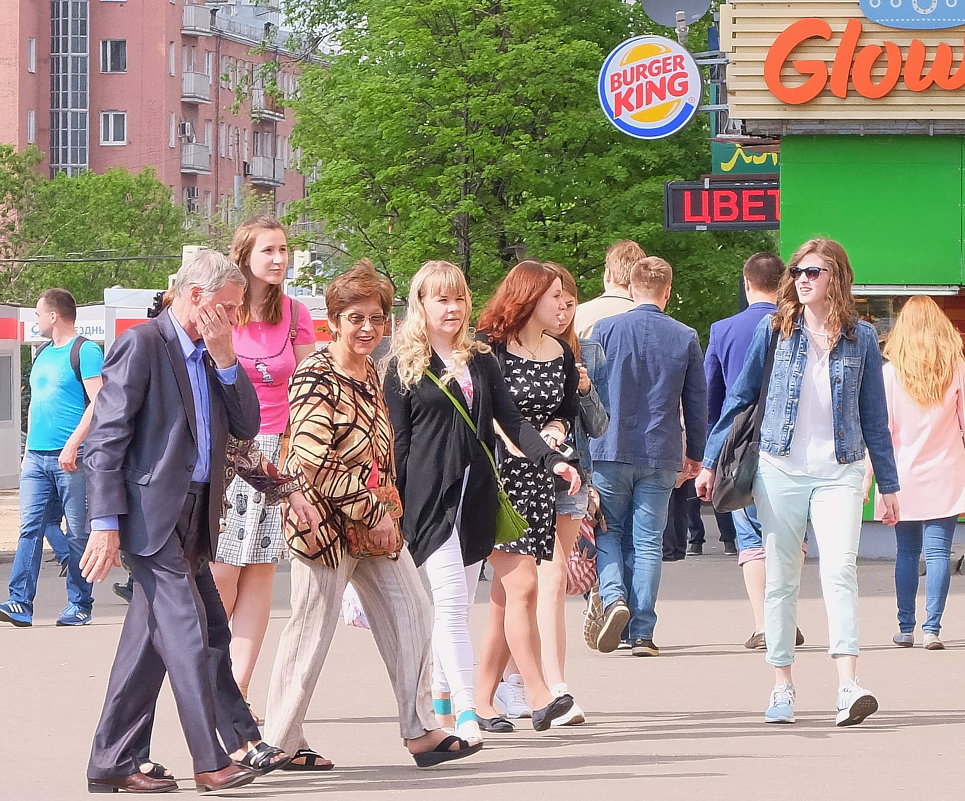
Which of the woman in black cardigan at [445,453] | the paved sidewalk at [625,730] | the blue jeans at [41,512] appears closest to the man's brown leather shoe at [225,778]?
the paved sidewalk at [625,730]

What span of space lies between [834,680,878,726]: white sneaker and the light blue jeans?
15 cm

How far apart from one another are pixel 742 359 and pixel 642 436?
4.42ft

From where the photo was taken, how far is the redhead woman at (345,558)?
7.18 m

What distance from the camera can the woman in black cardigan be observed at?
757 centimetres

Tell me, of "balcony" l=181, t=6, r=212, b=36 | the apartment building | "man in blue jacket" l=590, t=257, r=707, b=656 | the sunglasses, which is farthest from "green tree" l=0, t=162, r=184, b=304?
the sunglasses

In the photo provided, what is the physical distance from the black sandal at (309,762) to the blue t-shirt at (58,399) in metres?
5.75

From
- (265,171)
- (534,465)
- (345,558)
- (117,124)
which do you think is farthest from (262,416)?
(265,171)

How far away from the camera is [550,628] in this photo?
8.41 metres

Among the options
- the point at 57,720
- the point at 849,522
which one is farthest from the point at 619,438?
the point at 57,720

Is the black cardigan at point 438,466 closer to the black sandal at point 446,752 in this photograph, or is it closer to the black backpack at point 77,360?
the black sandal at point 446,752

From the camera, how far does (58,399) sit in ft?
41.9

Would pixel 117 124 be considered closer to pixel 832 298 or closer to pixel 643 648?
pixel 643 648

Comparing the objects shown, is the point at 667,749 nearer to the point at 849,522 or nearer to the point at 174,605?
the point at 849,522

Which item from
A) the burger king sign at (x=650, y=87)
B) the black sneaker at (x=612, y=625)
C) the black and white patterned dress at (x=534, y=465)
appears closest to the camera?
the black and white patterned dress at (x=534, y=465)
